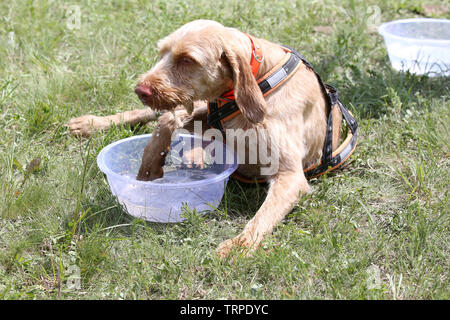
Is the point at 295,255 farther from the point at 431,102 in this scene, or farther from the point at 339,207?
the point at 431,102

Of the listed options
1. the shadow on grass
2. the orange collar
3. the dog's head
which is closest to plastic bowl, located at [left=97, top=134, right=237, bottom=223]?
the dog's head

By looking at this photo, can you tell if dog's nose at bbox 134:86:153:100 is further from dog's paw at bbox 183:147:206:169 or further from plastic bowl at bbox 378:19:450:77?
plastic bowl at bbox 378:19:450:77

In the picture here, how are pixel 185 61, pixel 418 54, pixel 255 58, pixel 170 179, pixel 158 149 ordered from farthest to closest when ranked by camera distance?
pixel 418 54, pixel 170 179, pixel 158 149, pixel 255 58, pixel 185 61

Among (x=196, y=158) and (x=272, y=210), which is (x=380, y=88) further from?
(x=272, y=210)

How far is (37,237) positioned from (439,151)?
2.87 m

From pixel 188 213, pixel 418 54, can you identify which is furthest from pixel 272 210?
pixel 418 54

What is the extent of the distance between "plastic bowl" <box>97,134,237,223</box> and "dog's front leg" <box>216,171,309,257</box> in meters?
0.31

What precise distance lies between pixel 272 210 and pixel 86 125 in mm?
1795

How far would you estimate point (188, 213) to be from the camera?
307 cm

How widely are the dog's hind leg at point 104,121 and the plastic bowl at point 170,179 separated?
34 cm

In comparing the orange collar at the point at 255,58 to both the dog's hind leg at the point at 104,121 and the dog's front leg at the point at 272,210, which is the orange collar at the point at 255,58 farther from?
the dog's hind leg at the point at 104,121

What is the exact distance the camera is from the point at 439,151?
381 cm

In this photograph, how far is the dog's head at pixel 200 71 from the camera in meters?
2.93

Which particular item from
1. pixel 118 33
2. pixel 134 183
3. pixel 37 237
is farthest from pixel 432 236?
pixel 118 33
